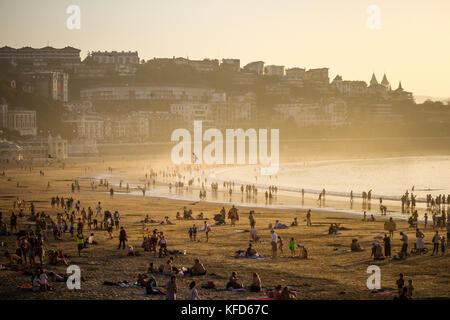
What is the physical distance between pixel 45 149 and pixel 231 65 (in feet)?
344

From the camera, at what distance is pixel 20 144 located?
226 ft

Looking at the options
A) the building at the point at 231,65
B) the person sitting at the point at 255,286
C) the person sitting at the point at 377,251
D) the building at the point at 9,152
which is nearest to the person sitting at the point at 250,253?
the person sitting at the point at 377,251

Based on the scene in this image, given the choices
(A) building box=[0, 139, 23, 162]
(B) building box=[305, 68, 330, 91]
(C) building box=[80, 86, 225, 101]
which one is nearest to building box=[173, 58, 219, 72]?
(C) building box=[80, 86, 225, 101]

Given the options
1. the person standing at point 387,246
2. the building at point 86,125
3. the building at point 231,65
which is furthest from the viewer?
the building at point 231,65

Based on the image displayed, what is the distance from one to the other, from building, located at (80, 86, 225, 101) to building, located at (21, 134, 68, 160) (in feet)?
192

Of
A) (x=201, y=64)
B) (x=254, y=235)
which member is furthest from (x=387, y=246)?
(x=201, y=64)

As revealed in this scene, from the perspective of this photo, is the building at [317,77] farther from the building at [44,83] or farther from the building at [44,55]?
the building at [44,83]

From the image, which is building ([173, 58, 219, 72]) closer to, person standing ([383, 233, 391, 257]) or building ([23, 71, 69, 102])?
building ([23, 71, 69, 102])

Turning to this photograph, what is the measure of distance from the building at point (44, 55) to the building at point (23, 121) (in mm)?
54467

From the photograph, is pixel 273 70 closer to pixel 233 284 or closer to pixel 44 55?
pixel 44 55

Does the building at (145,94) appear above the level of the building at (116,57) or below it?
below

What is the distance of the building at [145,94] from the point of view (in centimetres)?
13175

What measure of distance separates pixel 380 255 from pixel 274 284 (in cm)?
411
